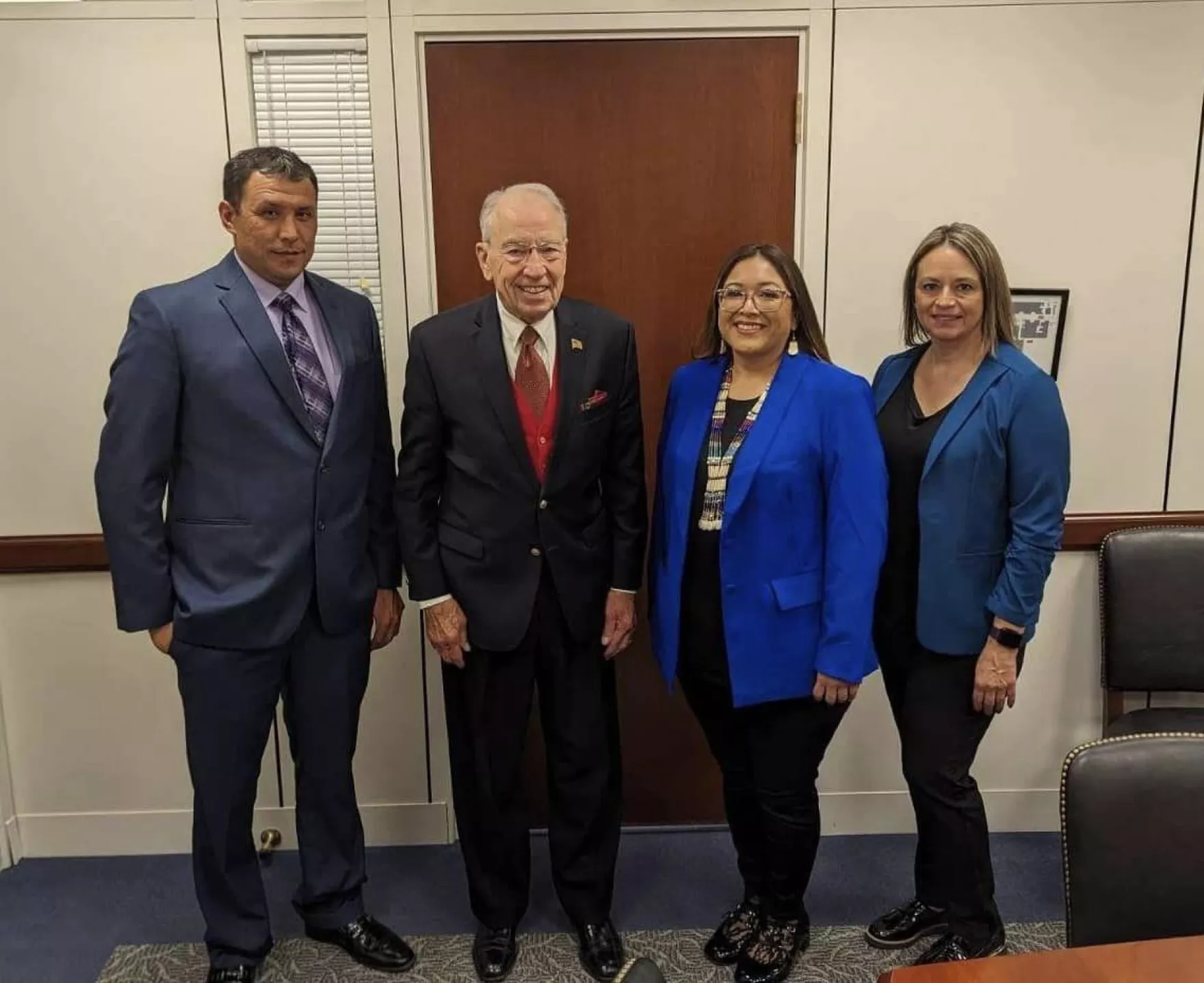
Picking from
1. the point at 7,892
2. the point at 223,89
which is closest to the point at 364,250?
the point at 223,89

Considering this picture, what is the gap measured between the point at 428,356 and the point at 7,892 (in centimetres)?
193

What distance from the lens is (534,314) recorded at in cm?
198

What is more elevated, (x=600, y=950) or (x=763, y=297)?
(x=763, y=297)

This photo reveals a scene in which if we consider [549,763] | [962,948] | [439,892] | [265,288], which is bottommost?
[439,892]

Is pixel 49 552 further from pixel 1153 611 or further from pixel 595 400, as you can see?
pixel 1153 611

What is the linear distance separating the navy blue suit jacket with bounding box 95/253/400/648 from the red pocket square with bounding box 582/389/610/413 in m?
0.49

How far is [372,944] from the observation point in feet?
7.39

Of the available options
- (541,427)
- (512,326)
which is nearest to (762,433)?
(541,427)

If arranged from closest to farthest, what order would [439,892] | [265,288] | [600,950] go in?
[265,288] → [600,950] → [439,892]

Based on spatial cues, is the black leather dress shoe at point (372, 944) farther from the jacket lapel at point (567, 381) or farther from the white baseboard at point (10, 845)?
the jacket lapel at point (567, 381)

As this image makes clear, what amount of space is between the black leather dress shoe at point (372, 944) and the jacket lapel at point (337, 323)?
3.91 feet

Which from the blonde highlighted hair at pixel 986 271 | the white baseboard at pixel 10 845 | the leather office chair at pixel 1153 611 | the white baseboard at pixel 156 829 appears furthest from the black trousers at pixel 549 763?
the white baseboard at pixel 10 845

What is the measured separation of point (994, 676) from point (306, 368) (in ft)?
5.09

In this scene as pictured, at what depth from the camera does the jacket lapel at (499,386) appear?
1.97 meters
